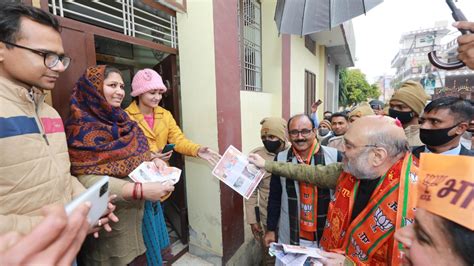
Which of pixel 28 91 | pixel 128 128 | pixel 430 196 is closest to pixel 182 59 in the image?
pixel 128 128

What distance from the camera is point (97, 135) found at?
1.48 m

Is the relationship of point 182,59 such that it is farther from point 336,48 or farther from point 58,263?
point 336,48

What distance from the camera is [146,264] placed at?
1.96m

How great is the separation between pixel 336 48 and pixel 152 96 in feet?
36.4

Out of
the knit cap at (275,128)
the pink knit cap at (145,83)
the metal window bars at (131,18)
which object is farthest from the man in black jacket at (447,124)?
the metal window bars at (131,18)

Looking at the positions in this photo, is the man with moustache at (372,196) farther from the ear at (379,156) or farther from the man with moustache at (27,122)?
the man with moustache at (27,122)

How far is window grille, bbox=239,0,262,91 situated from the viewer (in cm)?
443

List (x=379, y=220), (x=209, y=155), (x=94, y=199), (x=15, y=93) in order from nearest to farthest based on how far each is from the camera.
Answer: (x=94, y=199), (x=15, y=93), (x=379, y=220), (x=209, y=155)

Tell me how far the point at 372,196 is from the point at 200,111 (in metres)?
1.86

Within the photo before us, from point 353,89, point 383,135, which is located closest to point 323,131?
point 383,135

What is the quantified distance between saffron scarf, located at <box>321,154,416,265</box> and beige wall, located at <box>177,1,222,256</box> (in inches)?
58.5

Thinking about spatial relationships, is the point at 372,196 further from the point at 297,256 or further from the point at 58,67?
the point at 58,67

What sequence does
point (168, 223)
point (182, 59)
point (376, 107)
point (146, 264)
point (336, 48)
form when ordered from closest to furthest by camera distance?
1. point (146, 264)
2. point (182, 59)
3. point (168, 223)
4. point (376, 107)
5. point (336, 48)

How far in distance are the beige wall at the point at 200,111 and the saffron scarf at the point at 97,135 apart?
110 cm
